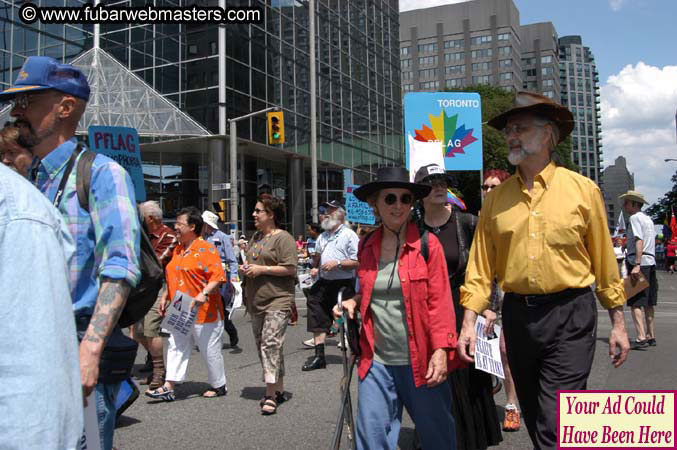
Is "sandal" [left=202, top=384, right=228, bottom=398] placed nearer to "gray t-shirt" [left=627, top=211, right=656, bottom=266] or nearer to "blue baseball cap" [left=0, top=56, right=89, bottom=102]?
"blue baseball cap" [left=0, top=56, right=89, bottom=102]

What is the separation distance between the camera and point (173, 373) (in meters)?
6.53

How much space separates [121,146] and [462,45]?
129357 mm

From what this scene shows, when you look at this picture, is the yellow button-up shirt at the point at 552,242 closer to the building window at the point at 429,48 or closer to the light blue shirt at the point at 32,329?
the light blue shirt at the point at 32,329

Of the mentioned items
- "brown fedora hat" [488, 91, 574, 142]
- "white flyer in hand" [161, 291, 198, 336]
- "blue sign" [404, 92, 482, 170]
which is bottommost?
"white flyer in hand" [161, 291, 198, 336]

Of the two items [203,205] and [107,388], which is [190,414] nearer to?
[107,388]

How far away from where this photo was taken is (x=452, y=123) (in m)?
9.70

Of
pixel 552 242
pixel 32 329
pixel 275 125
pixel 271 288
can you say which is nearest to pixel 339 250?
pixel 271 288

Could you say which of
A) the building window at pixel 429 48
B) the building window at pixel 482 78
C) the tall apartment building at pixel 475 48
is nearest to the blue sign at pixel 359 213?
the tall apartment building at pixel 475 48

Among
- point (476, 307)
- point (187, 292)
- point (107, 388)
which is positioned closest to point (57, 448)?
point (107, 388)

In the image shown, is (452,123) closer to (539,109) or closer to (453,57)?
(539,109)

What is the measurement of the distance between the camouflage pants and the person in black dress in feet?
6.62

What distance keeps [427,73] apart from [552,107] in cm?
13522

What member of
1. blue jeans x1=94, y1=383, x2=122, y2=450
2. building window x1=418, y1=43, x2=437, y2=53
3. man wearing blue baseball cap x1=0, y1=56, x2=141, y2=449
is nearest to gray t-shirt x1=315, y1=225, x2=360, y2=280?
blue jeans x1=94, y1=383, x2=122, y2=450

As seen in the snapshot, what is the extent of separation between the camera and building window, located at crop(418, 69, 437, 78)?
13362 centimetres
